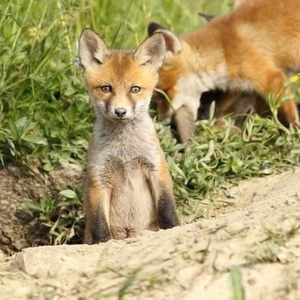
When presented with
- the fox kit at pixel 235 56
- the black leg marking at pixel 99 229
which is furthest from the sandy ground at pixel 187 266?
the fox kit at pixel 235 56

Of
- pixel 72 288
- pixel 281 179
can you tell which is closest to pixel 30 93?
pixel 281 179

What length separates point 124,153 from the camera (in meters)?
4.13

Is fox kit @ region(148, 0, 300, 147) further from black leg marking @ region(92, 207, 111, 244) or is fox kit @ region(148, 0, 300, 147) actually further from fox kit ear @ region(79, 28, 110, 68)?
black leg marking @ region(92, 207, 111, 244)

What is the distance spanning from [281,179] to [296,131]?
856mm

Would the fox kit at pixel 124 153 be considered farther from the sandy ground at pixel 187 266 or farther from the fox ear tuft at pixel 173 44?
the fox ear tuft at pixel 173 44

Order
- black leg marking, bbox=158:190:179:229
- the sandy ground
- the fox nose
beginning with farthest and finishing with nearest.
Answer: black leg marking, bbox=158:190:179:229, the fox nose, the sandy ground

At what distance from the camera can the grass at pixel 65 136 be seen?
4.82 metres

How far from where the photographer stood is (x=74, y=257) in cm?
312

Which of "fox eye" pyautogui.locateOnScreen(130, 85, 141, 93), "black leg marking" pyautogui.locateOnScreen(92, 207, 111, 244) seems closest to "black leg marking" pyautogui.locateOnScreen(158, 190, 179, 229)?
"black leg marking" pyautogui.locateOnScreen(92, 207, 111, 244)

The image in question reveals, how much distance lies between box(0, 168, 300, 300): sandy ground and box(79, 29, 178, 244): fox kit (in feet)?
2.82

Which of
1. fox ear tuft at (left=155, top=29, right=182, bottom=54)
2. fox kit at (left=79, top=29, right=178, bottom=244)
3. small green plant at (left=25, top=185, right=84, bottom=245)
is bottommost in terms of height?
small green plant at (left=25, top=185, right=84, bottom=245)

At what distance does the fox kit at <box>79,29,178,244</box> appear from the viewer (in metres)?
3.99

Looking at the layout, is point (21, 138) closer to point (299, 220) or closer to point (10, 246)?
point (10, 246)

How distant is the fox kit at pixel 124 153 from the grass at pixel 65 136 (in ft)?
1.90
